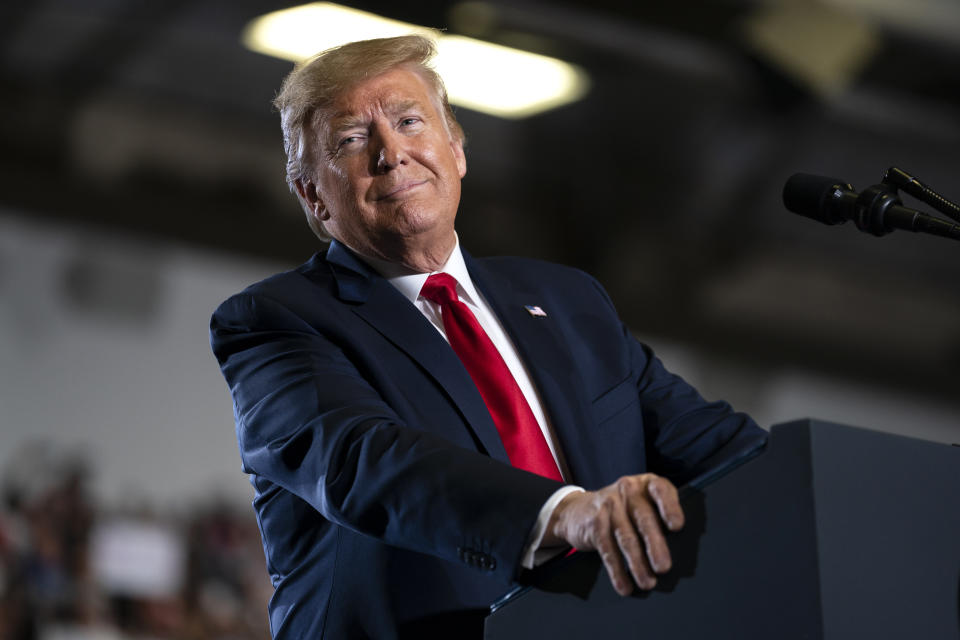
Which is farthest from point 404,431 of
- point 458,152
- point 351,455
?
point 458,152

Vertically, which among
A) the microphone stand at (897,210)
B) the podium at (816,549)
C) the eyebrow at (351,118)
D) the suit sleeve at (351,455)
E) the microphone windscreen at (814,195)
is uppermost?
the eyebrow at (351,118)

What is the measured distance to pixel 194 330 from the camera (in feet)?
17.5

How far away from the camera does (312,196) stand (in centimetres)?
193

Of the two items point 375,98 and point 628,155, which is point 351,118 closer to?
point 375,98

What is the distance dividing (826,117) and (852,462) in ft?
18.5

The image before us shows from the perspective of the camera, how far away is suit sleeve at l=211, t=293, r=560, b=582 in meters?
1.16

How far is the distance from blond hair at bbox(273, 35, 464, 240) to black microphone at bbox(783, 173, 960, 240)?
711 mm

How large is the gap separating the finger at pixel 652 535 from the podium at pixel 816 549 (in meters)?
0.02

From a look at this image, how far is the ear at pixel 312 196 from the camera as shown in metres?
1.91

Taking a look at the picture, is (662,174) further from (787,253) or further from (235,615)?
(235,615)

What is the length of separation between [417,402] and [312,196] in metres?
0.56

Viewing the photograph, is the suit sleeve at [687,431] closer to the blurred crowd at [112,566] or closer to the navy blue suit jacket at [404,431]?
→ the navy blue suit jacket at [404,431]

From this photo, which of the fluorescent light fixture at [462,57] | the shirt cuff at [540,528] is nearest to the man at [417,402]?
the shirt cuff at [540,528]

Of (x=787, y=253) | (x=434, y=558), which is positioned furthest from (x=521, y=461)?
(x=787, y=253)
